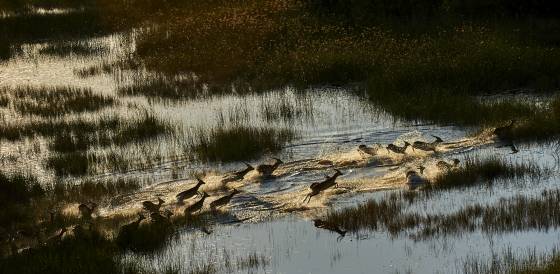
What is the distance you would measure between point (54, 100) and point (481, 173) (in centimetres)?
1040

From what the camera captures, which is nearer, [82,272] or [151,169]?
[82,272]

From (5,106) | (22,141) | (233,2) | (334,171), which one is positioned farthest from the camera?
(233,2)

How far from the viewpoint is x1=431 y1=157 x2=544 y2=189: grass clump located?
37.7 ft

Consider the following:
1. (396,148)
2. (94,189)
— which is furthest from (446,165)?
(94,189)

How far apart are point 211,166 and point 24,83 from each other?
30.6 feet

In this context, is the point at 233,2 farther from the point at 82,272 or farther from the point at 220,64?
the point at 82,272

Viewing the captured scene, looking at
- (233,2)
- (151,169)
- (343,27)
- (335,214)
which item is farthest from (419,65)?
(233,2)

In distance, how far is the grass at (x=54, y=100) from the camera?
59.2ft

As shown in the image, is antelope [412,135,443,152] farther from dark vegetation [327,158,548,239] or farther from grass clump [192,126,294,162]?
grass clump [192,126,294,162]

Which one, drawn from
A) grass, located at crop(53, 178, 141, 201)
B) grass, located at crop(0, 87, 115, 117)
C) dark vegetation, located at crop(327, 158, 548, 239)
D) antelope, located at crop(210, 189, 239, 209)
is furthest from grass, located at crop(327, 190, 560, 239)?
grass, located at crop(0, 87, 115, 117)

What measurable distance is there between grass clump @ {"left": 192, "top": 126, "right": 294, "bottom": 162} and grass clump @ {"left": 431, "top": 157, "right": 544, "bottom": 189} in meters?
3.11

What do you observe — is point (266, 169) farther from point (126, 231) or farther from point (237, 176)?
point (126, 231)

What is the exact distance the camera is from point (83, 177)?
44.1ft

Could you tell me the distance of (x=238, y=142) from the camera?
1412 centimetres
